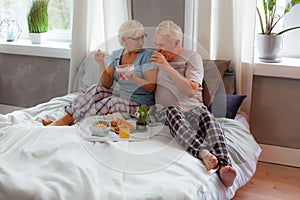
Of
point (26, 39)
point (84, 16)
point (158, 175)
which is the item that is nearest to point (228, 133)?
point (158, 175)

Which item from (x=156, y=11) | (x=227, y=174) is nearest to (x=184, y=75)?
(x=227, y=174)

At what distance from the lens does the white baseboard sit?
2799 millimetres

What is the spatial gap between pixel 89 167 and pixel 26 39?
237cm

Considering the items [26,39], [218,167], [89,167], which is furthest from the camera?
[26,39]

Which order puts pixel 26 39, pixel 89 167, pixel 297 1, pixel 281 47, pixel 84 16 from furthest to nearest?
pixel 26 39, pixel 84 16, pixel 281 47, pixel 297 1, pixel 89 167

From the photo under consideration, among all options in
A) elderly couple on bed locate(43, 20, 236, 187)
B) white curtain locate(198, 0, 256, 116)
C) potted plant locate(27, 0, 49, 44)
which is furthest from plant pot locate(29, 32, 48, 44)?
white curtain locate(198, 0, 256, 116)

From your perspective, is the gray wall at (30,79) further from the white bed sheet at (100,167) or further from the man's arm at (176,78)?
the man's arm at (176,78)

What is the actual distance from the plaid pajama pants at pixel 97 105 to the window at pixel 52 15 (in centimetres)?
135

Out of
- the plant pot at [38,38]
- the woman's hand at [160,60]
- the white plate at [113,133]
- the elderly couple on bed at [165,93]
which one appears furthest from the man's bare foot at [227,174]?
the plant pot at [38,38]

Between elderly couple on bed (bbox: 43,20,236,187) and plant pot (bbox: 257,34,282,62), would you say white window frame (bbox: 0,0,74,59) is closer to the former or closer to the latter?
elderly couple on bed (bbox: 43,20,236,187)

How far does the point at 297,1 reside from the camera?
2.66m

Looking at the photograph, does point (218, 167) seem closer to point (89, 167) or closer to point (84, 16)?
point (89, 167)

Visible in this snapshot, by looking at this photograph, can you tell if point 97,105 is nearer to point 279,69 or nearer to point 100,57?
point 100,57

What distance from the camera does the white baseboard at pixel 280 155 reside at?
280 cm
